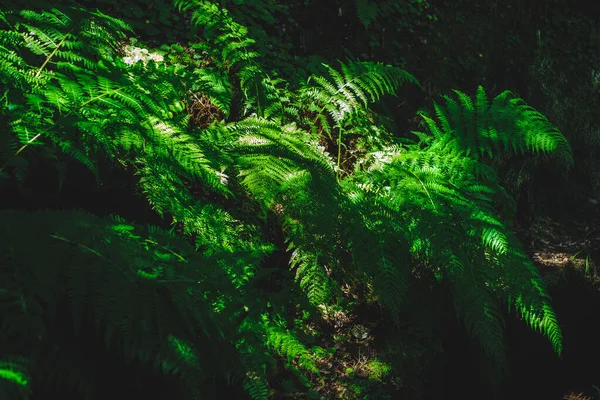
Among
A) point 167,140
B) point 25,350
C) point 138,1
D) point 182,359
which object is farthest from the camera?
point 138,1

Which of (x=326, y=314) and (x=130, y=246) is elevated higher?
(x=130, y=246)

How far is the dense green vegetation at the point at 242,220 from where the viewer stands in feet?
4.36

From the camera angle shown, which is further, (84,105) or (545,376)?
(545,376)

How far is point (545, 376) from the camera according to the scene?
3156mm

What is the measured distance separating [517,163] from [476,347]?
2823mm

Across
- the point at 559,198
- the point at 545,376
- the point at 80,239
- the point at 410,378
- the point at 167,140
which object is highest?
the point at 559,198

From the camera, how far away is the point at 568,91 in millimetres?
5422

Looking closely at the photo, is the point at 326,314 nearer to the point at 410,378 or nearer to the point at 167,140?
the point at 410,378

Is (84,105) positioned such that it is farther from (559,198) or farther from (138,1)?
(559,198)

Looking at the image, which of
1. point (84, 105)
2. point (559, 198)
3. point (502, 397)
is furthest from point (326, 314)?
point (559, 198)

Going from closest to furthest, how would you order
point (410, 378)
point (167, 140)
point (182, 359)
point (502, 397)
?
1. point (182, 359)
2. point (167, 140)
3. point (410, 378)
4. point (502, 397)

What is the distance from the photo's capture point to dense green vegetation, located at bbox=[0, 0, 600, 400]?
1329 millimetres

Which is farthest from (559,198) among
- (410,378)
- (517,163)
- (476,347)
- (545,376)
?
(410,378)

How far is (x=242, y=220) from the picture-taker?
2631mm
